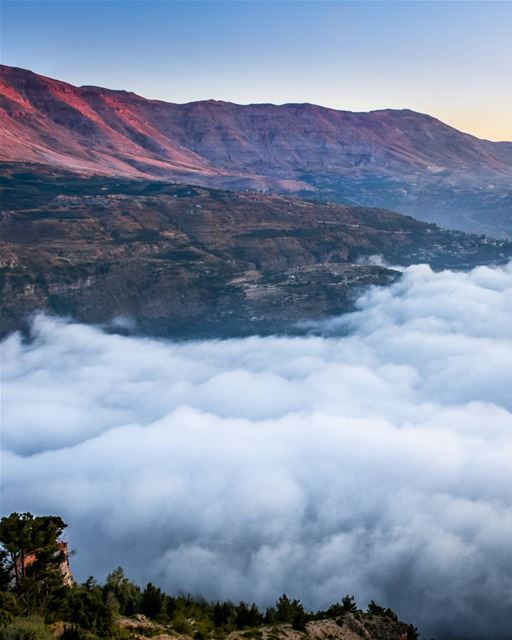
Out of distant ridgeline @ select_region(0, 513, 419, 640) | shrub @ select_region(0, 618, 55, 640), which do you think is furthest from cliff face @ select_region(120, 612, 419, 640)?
shrub @ select_region(0, 618, 55, 640)

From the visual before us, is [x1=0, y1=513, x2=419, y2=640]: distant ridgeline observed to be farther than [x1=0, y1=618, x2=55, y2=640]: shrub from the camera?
Yes

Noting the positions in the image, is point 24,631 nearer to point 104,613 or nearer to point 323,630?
point 104,613

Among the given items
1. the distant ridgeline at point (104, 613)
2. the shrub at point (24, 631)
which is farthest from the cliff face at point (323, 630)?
the shrub at point (24, 631)

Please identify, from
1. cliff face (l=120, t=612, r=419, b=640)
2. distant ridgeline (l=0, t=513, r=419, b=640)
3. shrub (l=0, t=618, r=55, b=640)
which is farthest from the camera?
cliff face (l=120, t=612, r=419, b=640)

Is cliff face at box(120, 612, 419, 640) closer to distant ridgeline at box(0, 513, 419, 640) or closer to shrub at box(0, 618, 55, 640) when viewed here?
distant ridgeline at box(0, 513, 419, 640)

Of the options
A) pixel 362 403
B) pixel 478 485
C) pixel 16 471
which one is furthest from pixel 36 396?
pixel 478 485

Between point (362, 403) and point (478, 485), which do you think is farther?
point (362, 403)

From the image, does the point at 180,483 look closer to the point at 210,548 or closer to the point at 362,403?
the point at 210,548

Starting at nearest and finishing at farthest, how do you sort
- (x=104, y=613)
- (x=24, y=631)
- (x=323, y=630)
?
(x=24, y=631), (x=104, y=613), (x=323, y=630)

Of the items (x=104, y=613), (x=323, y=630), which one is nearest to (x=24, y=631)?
(x=104, y=613)
